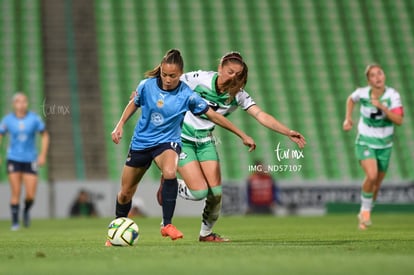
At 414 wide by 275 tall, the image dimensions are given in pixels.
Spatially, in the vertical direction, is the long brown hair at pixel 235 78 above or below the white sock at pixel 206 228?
above

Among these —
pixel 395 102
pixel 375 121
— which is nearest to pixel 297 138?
pixel 395 102

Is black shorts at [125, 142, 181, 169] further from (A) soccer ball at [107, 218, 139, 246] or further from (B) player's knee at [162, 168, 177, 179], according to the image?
(A) soccer ball at [107, 218, 139, 246]

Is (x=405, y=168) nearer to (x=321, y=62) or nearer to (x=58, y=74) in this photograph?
(x=321, y=62)

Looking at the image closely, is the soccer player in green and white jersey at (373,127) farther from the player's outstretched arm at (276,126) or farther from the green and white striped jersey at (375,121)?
the player's outstretched arm at (276,126)

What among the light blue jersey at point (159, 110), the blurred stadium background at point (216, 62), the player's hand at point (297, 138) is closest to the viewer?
the player's hand at point (297, 138)

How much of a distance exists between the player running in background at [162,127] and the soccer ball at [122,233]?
0.39 meters

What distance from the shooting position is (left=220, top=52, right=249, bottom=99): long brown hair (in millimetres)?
10727

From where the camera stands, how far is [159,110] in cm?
1031

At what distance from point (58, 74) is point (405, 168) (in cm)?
987

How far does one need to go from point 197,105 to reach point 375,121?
218 inches

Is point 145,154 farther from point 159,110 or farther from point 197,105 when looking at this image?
point 197,105

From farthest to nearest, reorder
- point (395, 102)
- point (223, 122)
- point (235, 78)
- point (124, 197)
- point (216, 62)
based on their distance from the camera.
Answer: point (216, 62) → point (395, 102) → point (235, 78) → point (124, 197) → point (223, 122)

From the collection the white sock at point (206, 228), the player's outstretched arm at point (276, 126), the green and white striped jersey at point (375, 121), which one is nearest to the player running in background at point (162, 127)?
the player's outstretched arm at point (276, 126)

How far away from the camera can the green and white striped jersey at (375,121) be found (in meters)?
15.1
